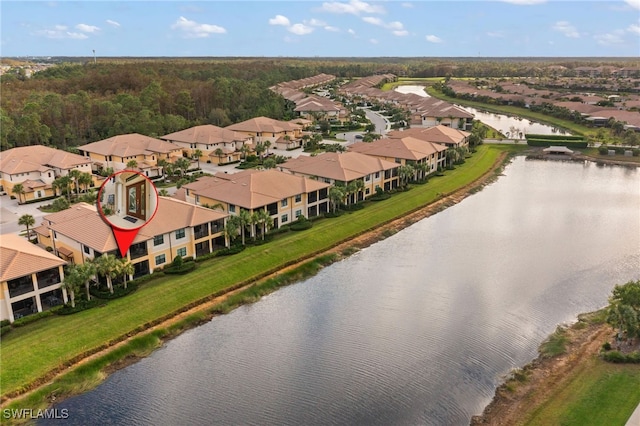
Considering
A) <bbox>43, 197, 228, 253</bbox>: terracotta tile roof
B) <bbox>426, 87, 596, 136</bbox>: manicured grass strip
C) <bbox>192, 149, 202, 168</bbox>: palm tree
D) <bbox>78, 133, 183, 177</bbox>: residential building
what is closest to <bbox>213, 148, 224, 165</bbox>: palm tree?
<bbox>192, 149, 202, 168</bbox>: palm tree

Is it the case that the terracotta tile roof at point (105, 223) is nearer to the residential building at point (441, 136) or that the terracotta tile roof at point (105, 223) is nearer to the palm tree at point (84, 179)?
the palm tree at point (84, 179)

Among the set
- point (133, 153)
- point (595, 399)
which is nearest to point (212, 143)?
point (133, 153)

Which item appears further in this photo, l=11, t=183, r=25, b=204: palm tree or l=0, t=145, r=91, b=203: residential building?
l=0, t=145, r=91, b=203: residential building

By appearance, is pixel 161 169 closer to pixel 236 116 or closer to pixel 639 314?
pixel 236 116

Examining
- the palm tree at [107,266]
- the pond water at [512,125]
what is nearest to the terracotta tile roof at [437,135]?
the pond water at [512,125]

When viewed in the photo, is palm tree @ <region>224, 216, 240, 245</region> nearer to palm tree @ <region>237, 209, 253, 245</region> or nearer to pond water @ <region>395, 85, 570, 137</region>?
palm tree @ <region>237, 209, 253, 245</region>

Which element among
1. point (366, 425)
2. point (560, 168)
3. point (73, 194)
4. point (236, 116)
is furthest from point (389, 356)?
point (236, 116)
